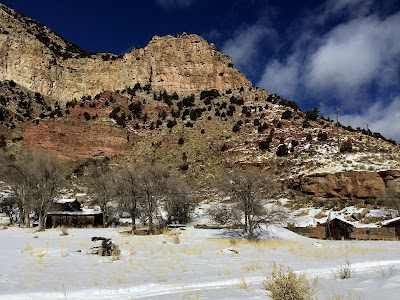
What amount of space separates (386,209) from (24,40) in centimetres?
9312

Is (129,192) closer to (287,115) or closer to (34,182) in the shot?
(34,182)

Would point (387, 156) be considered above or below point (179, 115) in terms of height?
below

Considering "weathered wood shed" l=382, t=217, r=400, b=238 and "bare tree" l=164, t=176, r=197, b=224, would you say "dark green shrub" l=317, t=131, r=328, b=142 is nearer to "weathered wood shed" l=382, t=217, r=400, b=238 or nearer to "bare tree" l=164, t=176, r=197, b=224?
"bare tree" l=164, t=176, r=197, b=224

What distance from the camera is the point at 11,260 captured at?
13.0 m

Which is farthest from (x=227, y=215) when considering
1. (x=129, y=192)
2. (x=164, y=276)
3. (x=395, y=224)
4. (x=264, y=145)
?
(x=264, y=145)

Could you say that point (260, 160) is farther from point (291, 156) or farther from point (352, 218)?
point (352, 218)

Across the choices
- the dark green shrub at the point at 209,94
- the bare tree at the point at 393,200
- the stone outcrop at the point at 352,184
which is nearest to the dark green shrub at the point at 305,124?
the stone outcrop at the point at 352,184

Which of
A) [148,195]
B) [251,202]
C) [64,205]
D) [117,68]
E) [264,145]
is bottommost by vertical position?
[251,202]

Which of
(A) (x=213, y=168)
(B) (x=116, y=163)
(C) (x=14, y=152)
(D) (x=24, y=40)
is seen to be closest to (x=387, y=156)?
(A) (x=213, y=168)

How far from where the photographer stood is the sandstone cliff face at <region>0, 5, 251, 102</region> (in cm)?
9006

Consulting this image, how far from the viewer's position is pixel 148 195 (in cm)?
3112

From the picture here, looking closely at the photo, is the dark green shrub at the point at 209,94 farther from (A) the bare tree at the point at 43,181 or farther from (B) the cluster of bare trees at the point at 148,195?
(A) the bare tree at the point at 43,181

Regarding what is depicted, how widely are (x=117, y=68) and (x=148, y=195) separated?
7239cm

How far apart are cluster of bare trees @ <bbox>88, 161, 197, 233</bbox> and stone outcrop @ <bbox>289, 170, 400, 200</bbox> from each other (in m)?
14.2
